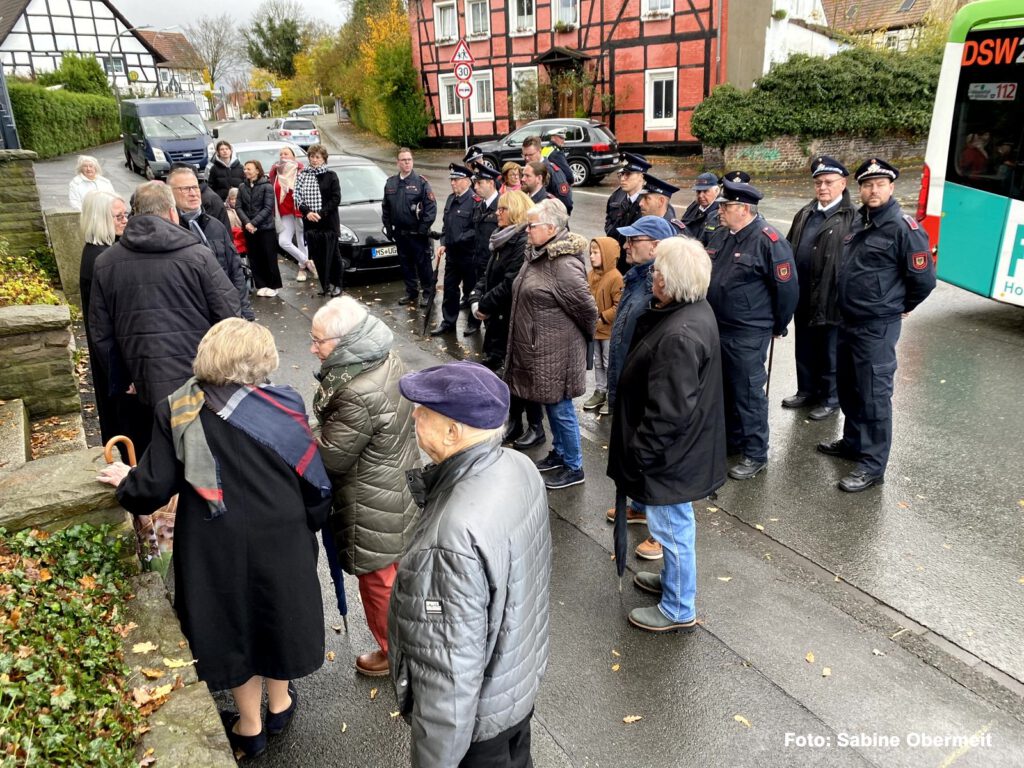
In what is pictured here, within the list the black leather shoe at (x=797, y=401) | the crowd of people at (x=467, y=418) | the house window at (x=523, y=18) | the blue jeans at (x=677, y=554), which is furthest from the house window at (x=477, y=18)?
the blue jeans at (x=677, y=554)

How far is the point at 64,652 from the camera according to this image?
2.76 meters

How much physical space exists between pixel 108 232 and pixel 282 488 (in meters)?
Answer: 3.04

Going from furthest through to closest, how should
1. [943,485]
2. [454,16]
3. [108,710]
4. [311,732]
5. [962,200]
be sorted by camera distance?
[454,16], [962,200], [943,485], [311,732], [108,710]

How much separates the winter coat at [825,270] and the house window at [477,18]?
2875 centimetres

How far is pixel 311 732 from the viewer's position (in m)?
3.45

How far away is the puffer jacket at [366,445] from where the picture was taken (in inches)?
127

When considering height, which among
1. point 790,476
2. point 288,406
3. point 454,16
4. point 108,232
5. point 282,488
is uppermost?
point 454,16

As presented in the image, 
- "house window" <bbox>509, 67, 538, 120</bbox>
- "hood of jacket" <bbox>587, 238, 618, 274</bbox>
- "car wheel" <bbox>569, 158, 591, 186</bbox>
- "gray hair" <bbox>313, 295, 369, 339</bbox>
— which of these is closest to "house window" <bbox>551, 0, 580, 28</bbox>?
"house window" <bbox>509, 67, 538, 120</bbox>

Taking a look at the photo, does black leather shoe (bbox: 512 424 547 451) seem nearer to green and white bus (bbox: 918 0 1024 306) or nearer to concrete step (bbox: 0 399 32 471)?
concrete step (bbox: 0 399 32 471)

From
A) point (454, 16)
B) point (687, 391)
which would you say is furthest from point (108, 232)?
point (454, 16)

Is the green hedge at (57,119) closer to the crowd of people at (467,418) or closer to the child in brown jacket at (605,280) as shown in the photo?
the child in brown jacket at (605,280)

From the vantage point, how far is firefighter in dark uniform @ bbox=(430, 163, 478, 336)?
8961 mm

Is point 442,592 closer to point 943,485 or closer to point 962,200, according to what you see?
point 943,485

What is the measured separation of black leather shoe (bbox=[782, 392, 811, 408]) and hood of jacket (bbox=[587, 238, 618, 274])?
6.60 ft
